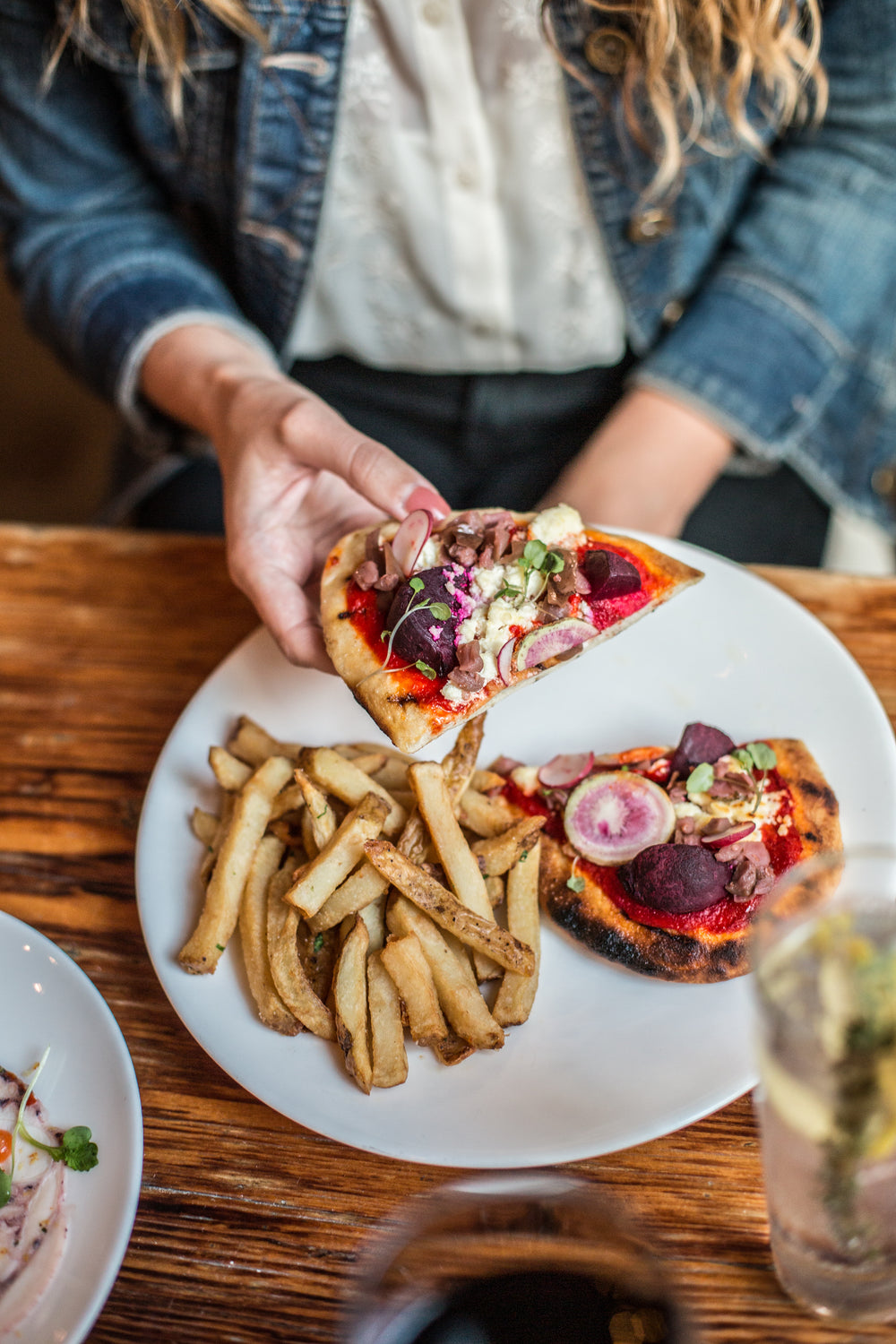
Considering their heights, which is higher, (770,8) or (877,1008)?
(770,8)

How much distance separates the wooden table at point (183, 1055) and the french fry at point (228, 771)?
34cm

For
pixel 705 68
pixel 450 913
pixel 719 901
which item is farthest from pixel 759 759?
pixel 705 68

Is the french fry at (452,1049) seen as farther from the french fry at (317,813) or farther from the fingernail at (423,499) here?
the fingernail at (423,499)

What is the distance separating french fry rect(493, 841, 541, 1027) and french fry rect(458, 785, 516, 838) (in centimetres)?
9

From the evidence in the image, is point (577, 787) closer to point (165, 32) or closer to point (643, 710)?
point (643, 710)

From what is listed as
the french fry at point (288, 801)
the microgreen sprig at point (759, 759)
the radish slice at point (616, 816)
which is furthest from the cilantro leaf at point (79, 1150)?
the microgreen sprig at point (759, 759)

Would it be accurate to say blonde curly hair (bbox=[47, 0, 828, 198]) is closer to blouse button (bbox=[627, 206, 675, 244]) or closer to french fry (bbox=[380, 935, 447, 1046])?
blouse button (bbox=[627, 206, 675, 244])

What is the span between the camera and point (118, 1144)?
4.98 feet

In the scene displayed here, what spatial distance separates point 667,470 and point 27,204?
6.82ft

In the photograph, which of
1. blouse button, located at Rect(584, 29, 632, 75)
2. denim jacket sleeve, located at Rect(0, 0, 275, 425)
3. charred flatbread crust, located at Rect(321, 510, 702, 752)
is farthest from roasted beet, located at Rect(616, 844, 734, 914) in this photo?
denim jacket sleeve, located at Rect(0, 0, 275, 425)

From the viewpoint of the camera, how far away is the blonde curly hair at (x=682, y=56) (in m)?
2.21

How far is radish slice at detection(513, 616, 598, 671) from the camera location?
6.64 ft

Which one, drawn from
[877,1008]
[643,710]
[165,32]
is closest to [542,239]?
[165,32]

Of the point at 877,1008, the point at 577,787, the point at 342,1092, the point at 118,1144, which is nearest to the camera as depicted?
the point at 877,1008
